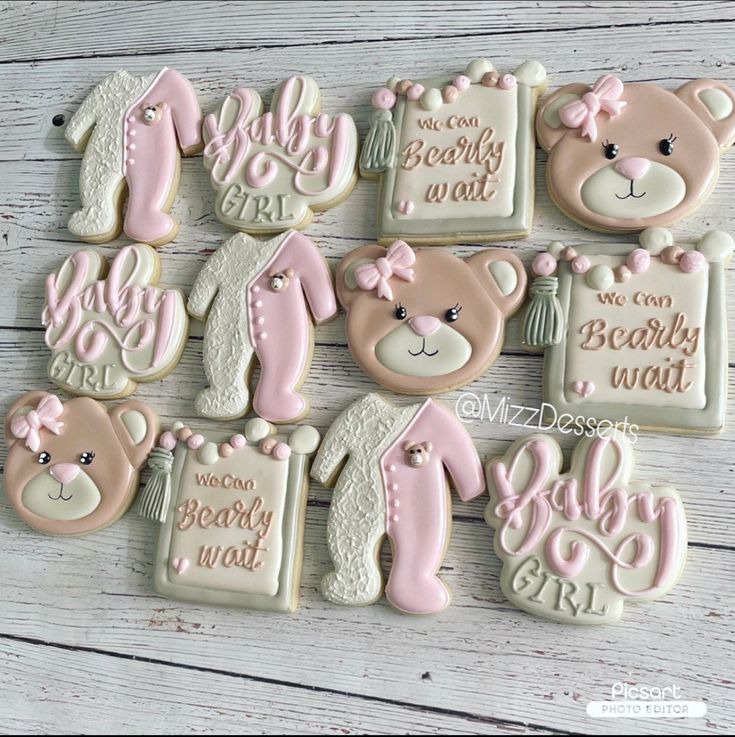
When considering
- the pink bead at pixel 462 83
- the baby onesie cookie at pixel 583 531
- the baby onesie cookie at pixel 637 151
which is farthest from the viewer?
the pink bead at pixel 462 83

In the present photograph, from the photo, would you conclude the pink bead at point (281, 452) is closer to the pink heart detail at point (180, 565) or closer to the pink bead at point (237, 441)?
the pink bead at point (237, 441)

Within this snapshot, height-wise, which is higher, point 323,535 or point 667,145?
point 667,145

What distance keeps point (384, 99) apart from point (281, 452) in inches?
21.4

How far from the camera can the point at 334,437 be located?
3.27ft

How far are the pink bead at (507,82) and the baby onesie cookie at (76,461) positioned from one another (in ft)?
2.26

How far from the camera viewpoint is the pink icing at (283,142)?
109 centimetres

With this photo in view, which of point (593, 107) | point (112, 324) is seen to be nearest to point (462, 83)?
point (593, 107)

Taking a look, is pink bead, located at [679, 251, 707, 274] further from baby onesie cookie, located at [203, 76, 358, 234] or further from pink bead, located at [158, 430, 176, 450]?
pink bead, located at [158, 430, 176, 450]

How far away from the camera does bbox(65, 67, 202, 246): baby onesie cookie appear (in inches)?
44.9

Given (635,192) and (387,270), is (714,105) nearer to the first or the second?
(635,192)

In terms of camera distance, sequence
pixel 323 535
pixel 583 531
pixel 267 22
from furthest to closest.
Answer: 1. pixel 267 22
2. pixel 323 535
3. pixel 583 531

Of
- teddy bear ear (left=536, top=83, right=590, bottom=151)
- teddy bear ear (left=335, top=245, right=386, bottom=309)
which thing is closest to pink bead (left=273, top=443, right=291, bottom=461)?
teddy bear ear (left=335, top=245, right=386, bottom=309)

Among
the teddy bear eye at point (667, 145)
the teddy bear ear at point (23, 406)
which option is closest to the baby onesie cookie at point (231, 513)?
the teddy bear ear at point (23, 406)

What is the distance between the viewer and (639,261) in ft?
3.16
